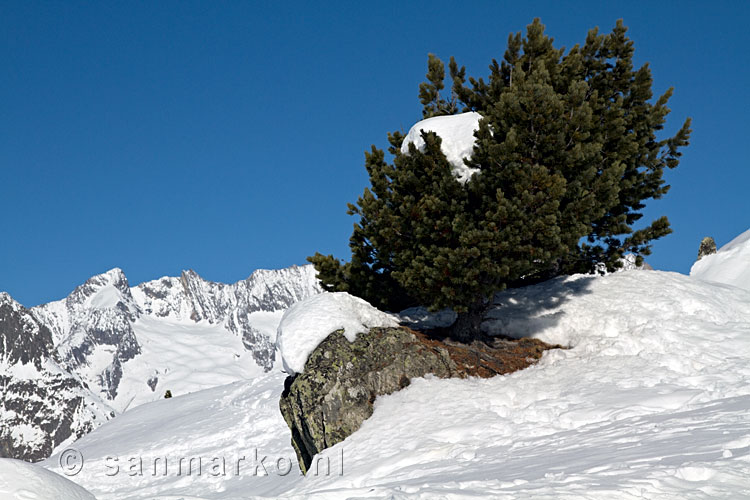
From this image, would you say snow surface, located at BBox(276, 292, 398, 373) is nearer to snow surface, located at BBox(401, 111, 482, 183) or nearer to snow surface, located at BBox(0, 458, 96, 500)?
snow surface, located at BBox(401, 111, 482, 183)

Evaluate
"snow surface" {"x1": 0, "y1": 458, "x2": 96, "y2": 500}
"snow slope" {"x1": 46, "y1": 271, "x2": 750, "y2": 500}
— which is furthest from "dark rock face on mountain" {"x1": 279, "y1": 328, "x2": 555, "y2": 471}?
"snow surface" {"x1": 0, "y1": 458, "x2": 96, "y2": 500}

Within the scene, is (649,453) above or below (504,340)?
below

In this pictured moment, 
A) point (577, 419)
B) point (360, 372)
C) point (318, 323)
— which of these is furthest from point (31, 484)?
point (318, 323)

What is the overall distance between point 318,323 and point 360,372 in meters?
1.91

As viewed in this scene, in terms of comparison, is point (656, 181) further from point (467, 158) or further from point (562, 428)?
point (562, 428)

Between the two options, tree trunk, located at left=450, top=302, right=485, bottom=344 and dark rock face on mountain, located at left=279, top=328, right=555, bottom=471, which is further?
tree trunk, located at left=450, top=302, right=485, bottom=344

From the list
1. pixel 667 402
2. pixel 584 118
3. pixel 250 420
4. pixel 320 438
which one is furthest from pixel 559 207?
pixel 250 420

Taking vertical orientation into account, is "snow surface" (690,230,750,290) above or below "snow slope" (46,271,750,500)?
above

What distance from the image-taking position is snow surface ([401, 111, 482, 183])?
16.0 metres

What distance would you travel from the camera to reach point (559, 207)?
1510cm

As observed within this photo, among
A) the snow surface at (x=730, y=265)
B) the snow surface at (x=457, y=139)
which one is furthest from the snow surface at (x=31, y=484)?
the snow surface at (x=730, y=265)

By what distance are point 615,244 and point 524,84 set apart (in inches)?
297

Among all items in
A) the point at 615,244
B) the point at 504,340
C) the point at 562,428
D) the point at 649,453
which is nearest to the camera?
the point at 649,453

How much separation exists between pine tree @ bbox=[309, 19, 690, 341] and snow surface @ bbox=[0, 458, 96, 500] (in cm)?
1020
